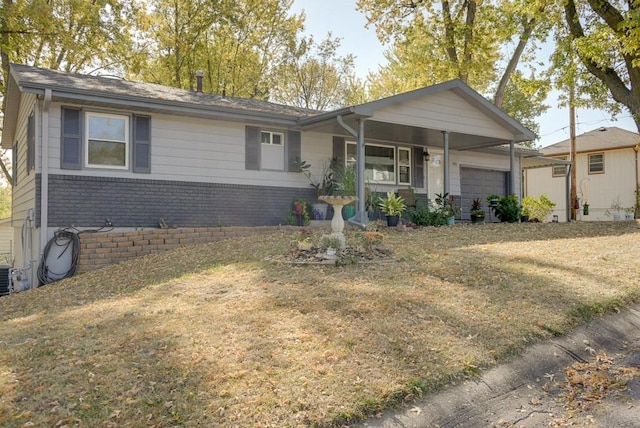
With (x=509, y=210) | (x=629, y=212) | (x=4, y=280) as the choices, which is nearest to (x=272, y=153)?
(x=509, y=210)

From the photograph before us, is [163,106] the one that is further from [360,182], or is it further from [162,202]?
[360,182]

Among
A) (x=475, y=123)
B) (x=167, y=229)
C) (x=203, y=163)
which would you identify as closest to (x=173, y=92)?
(x=203, y=163)

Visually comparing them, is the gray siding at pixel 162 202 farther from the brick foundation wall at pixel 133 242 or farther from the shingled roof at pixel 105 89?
the shingled roof at pixel 105 89

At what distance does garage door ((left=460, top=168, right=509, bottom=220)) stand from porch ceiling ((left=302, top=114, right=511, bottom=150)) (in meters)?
1.35

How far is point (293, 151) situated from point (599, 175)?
58.1 ft

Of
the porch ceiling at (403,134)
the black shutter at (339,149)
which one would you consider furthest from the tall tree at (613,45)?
the black shutter at (339,149)

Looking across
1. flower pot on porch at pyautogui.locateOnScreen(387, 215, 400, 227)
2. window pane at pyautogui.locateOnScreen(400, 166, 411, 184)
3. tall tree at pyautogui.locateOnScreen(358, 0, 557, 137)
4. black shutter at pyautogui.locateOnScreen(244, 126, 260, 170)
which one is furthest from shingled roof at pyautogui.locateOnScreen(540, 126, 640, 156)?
black shutter at pyautogui.locateOnScreen(244, 126, 260, 170)

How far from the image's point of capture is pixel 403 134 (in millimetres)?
13172

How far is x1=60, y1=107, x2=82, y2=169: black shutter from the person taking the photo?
30.0 feet

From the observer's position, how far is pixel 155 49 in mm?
23859

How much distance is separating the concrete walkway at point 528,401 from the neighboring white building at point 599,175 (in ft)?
62.5

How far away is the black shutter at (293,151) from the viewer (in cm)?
1201

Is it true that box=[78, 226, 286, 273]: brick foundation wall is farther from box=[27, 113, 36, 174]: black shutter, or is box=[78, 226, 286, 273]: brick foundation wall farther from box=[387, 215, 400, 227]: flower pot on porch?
box=[387, 215, 400, 227]: flower pot on porch

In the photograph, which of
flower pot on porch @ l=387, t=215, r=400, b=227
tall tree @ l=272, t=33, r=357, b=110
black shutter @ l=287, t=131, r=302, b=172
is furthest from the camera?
tall tree @ l=272, t=33, r=357, b=110
